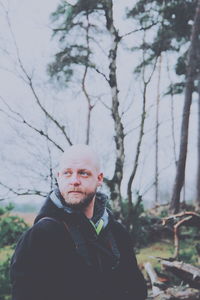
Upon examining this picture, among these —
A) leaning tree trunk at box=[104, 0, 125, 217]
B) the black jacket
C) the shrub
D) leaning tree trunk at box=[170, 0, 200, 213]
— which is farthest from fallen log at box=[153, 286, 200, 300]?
leaning tree trunk at box=[170, 0, 200, 213]

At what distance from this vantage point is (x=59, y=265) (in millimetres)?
1568

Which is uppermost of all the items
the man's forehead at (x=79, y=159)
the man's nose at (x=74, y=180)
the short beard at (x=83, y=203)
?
the man's forehead at (x=79, y=159)

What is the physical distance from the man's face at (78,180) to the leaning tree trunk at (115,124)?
5.11 meters

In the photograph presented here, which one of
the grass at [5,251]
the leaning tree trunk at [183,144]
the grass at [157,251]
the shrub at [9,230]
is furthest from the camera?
the leaning tree trunk at [183,144]

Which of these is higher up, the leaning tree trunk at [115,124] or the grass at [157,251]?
the leaning tree trunk at [115,124]

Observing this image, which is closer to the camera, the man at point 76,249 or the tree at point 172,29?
the man at point 76,249

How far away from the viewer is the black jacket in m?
1.51

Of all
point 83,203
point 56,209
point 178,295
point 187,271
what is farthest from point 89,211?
point 187,271

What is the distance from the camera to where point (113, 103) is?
7.12 m

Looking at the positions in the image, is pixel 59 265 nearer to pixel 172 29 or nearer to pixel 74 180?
pixel 74 180

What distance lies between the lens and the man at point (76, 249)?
152 cm

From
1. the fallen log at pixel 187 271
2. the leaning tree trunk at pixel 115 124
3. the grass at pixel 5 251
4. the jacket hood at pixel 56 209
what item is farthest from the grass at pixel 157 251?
the jacket hood at pixel 56 209

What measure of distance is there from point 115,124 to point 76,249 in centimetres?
557

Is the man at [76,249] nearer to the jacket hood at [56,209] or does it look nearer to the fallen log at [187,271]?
the jacket hood at [56,209]
